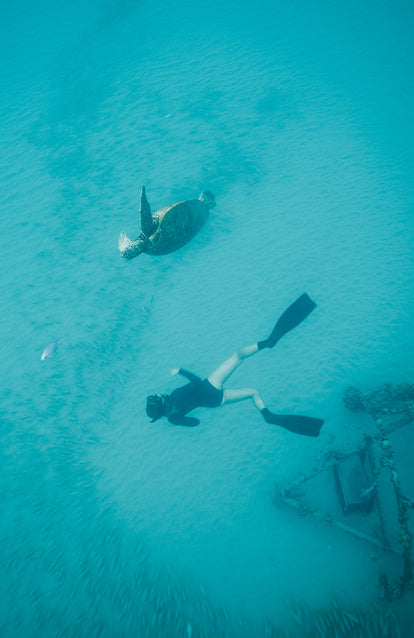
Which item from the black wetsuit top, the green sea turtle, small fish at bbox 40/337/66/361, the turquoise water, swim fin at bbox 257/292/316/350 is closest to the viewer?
the green sea turtle

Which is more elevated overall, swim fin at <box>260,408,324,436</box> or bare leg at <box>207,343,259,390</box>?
bare leg at <box>207,343,259,390</box>

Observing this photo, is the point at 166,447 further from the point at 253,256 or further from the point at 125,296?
the point at 253,256

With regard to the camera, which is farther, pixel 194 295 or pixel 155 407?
pixel 194 295

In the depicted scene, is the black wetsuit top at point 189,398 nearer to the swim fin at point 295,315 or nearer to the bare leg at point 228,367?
the bare leg at point 228,367

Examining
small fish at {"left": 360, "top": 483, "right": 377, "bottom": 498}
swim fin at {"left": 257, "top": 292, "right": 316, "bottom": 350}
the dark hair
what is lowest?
small fish at {"left": 360, "top": 483, "right": 377, "bottom": 498}

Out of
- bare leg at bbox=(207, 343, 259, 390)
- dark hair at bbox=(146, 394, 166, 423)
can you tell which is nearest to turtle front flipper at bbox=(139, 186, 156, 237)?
dark hair at bbox=(146, 394, 166, 423)

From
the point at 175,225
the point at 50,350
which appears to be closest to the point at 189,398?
the point at 175,225

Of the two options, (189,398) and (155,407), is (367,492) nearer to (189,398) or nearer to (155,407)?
(189,398)

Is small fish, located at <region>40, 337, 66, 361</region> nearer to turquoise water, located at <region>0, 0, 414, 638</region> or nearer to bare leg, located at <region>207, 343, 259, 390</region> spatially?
turquoise water, located at <region>0, 0, 414, 638</region>
